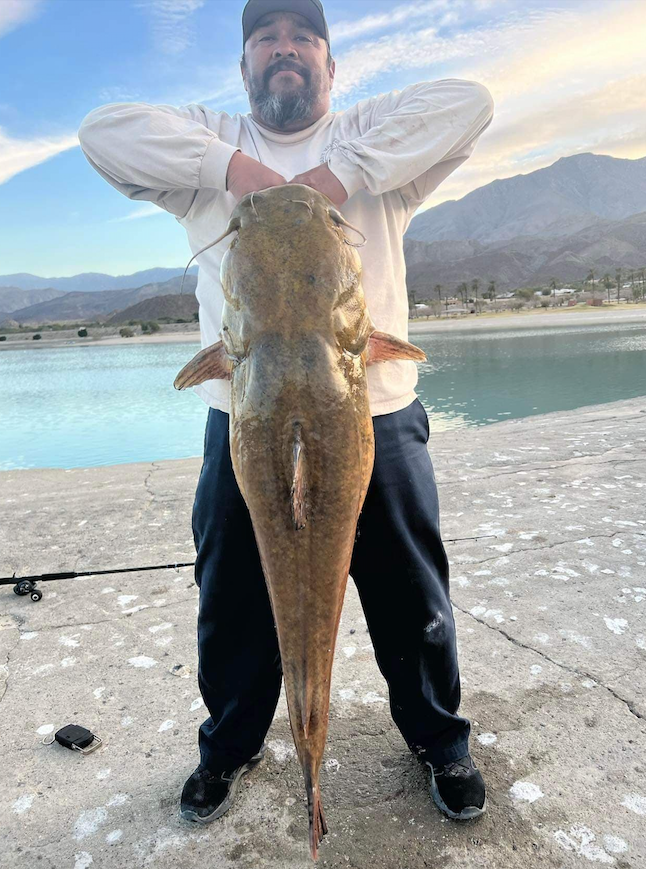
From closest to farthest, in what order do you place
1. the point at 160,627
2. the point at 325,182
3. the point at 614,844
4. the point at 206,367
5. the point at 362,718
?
1. the point at 206,367
2. the point at 325,182
3. the point at 614,844
4. the point at 362,718
5. the point at 160,627

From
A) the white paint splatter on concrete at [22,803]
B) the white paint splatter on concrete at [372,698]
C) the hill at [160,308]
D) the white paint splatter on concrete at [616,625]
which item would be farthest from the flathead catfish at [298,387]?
the hill at [160,308]

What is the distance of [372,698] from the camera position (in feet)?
9.27

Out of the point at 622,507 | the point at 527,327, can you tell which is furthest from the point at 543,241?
the point at 622,507

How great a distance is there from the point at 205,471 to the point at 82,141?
44.5 inches

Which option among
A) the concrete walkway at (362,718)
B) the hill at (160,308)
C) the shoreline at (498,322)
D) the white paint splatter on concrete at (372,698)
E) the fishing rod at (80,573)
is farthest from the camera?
the hill at (160,308)

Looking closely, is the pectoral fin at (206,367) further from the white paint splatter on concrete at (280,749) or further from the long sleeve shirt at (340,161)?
the white paint splatter on concrete at (280,749)

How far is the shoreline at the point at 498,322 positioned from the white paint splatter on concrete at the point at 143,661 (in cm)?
4340

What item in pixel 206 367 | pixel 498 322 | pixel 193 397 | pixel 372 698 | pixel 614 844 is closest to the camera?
pixel 206 367

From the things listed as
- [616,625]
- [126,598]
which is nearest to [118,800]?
[126,598]

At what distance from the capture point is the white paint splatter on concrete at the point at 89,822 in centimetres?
214

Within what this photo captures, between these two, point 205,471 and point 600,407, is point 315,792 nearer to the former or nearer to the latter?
point 205,471

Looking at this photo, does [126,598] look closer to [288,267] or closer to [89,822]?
[89,822]

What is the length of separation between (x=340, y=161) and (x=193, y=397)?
21.4 meters

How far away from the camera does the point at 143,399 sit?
2245 centimetres
